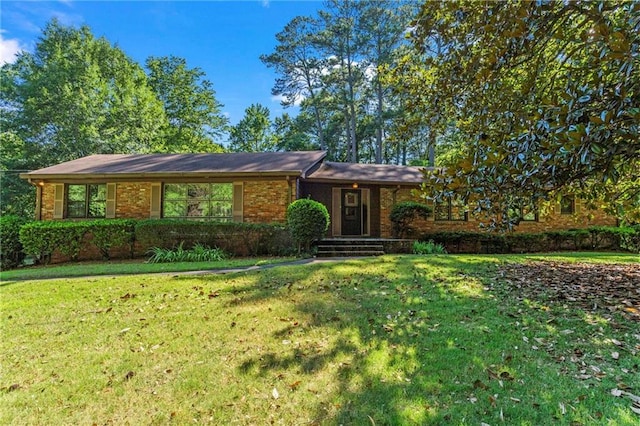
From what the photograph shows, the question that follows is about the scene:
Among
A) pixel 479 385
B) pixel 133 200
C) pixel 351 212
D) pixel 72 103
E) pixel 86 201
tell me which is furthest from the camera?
pixel 72 103

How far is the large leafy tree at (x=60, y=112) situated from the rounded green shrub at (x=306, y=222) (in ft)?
54.7

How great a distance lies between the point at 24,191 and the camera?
2075 centimetres

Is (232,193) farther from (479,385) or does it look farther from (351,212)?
(479,385)

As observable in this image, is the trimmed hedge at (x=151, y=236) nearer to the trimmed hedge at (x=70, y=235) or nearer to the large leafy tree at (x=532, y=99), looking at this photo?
the trimmed hedge at (x=70, y=235)

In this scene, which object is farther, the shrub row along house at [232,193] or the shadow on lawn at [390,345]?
the shrub row along house at [232,193]

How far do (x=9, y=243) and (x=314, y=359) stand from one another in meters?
12.6

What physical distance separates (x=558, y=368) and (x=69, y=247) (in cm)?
1306

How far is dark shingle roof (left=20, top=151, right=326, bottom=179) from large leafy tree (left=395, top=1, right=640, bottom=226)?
6592 mm

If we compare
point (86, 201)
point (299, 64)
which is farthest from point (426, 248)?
point (299, 64)

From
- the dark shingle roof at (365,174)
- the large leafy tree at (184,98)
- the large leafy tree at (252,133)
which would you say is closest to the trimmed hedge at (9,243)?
the dark shingle roof at (365,174)

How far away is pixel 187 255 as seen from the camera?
33.6 feet

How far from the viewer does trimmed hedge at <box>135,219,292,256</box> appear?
1097 centimetres

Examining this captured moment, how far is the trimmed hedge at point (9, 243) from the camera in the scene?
35.4 ft

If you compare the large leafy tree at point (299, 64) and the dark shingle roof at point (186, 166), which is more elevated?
the large leafy tree at point (299, 64)
